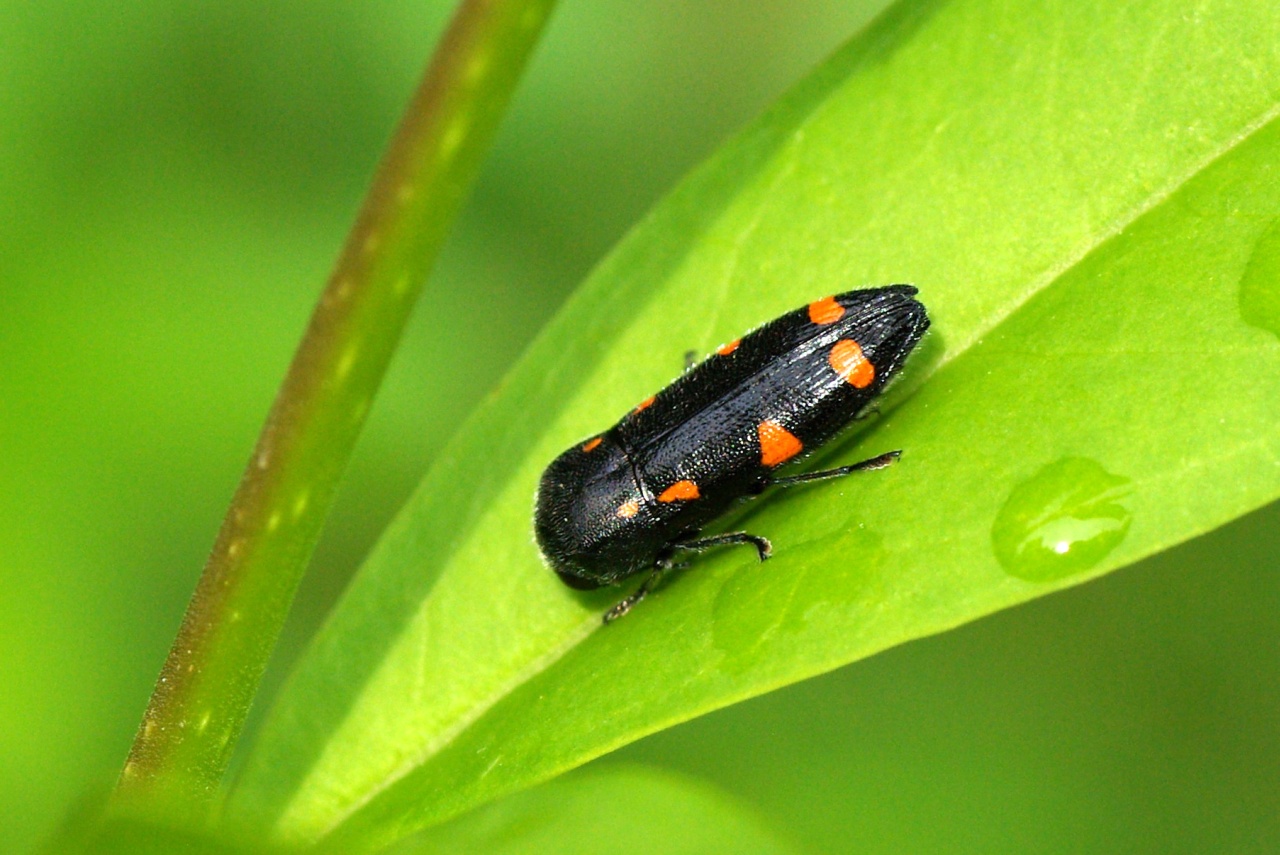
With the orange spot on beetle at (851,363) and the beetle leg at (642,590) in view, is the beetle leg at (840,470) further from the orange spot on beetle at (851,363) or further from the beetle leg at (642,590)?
the beetle leg at (642,590)

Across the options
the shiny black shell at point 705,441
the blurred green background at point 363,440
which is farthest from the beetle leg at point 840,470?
the blurred green background at point 363,440

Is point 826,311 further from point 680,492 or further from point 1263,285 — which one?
point 1263,285

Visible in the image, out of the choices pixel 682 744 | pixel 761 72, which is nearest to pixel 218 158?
pixel 761 72

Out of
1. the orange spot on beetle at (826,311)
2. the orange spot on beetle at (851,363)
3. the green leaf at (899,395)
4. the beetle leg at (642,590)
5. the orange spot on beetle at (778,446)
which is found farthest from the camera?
the orange spot on beetle at (778,446)

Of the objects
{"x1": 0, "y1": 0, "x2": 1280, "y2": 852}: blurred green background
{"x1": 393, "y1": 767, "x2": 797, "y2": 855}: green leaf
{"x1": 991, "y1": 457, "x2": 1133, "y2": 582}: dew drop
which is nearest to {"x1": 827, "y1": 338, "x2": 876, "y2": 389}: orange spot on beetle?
{"x1": 991, "y1": 457, "x2": 1133, "y2": 582}: dew drop

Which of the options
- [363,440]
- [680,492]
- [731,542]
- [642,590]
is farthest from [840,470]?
[363,440]

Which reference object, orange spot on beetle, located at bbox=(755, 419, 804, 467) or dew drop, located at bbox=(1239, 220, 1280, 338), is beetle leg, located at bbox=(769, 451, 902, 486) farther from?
dew drop, located at bbox=(1239, 220, 1280, 338)
